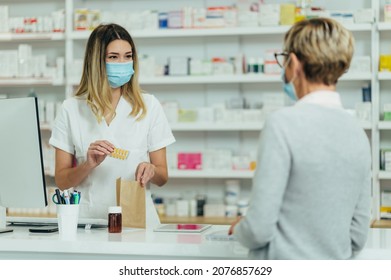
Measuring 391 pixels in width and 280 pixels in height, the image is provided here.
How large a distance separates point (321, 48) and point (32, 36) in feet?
14.3

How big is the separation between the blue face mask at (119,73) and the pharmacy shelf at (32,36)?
9.57 ft

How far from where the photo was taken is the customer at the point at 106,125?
2955 millimetres

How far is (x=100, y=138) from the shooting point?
9.86ft

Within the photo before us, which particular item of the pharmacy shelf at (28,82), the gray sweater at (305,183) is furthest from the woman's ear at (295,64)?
the pharmacy shelf at (28,82)

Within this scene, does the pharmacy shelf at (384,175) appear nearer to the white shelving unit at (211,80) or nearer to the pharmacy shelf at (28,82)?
the white shelving unit at (211,80)

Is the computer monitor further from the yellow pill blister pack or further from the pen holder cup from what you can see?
the yellow pill blister pack

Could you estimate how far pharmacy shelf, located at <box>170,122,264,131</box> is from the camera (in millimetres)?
5406

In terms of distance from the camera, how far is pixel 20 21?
19.1 feet

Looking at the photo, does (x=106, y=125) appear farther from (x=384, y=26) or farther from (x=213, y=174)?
(x=384, y=26)

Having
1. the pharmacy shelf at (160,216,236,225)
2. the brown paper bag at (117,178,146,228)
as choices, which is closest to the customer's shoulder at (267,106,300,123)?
the brown paper bag at (117,178,146,228)

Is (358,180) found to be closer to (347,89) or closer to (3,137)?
(3,137)

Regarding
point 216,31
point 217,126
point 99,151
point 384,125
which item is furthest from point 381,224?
point 99,151

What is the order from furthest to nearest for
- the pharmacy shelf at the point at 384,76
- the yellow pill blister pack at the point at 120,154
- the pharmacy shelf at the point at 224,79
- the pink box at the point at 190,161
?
the pink box at the point at 190,161 < the pharmacy shelf at the point at 224,79 < the pharmacy shelf at the point at 384,76 < the yellow pill blister pack at the point at 120,154

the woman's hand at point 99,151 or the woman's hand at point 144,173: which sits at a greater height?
the woman's hand at point 99,151
